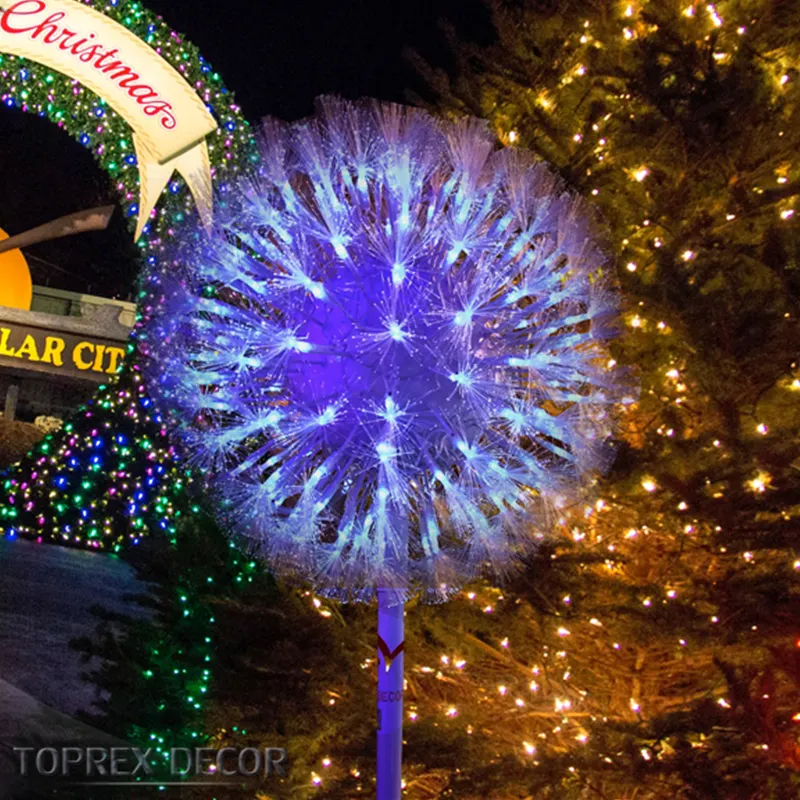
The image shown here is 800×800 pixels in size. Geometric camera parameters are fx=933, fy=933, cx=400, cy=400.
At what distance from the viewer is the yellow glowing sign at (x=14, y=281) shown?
19.3 feet

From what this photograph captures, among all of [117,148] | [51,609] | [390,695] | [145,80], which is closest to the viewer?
[390,695]

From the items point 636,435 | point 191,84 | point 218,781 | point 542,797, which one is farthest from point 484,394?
point 191,84

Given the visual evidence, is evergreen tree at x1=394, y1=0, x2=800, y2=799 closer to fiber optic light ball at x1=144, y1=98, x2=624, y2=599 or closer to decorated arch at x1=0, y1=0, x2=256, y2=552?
fiber optic light ball at x1=144, y1=98, x2=624, y2=599

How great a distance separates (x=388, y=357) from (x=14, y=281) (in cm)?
469

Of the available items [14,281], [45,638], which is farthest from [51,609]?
[14,281]

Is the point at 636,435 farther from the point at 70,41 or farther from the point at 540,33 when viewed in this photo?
the point at 70,41

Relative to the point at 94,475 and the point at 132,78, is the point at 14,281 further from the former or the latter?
the point at 132,78

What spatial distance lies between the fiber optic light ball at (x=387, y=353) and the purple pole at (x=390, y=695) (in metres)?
0.09

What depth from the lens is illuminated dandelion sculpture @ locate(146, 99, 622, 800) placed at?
6.42 feet

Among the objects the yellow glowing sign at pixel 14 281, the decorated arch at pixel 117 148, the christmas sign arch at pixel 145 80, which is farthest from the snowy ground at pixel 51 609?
the christmas sign arch at pixel 145 80

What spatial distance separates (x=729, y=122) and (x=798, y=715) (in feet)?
5.86

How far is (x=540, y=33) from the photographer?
365 cm

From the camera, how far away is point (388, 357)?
1.95 m

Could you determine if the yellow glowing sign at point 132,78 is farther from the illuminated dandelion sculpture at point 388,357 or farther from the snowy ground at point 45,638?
the illuminated dandelion sculpture at point 388,357
